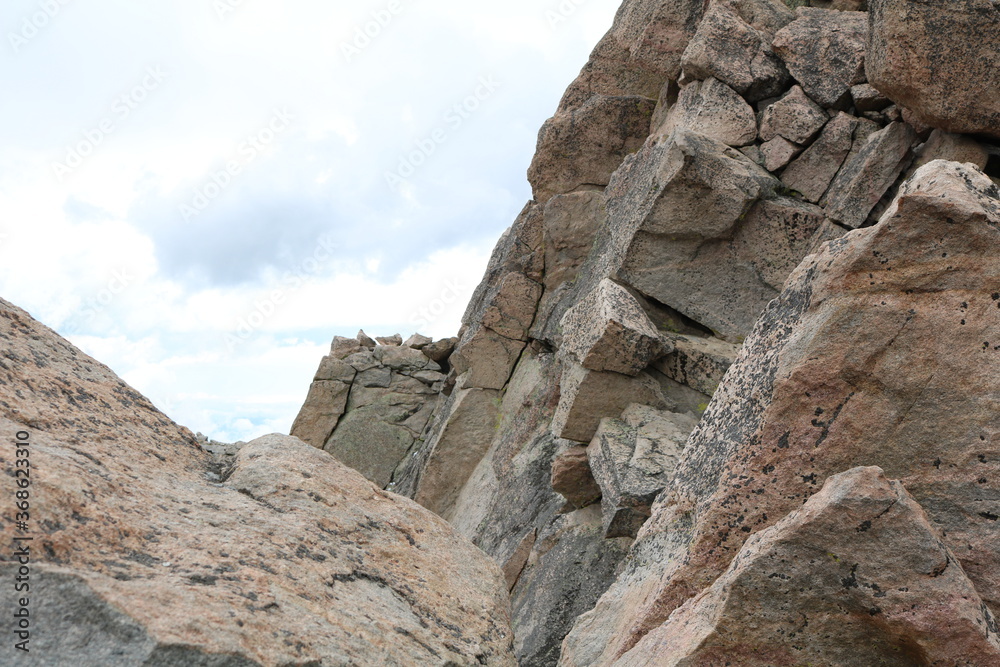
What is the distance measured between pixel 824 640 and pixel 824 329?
3308mm

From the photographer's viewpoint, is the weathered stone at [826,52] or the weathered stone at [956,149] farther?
the weathered stone at [826,52]

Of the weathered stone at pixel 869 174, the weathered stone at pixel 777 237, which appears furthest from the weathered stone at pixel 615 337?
the weathered stone at pixel 869 174

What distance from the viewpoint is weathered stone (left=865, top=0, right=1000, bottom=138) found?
13.9 metres

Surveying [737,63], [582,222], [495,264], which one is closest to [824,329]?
[737,63]

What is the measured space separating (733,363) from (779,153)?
1284 cm

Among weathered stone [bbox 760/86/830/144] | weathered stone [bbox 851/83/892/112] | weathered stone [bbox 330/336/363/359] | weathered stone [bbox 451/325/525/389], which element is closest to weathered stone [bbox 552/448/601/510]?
weathered stone [bbox 760/86/830/144]

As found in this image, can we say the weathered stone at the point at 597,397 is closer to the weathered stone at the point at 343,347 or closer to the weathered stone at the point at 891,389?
the weathered stone at the point at 891,389

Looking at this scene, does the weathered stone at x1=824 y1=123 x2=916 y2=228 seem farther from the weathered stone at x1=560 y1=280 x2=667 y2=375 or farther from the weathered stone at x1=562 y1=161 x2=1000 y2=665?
A: the weathered stone at x1=562 y1=161 x2=1000 y2=665

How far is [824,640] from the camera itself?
20.9 ft

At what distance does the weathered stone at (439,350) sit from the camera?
1729 inches

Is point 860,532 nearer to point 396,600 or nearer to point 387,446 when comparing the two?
point 396,600

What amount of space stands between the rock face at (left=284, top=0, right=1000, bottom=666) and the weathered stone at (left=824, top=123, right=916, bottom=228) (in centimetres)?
6

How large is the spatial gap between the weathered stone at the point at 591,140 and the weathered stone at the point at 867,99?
30.2ft

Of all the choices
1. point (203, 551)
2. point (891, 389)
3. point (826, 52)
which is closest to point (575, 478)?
point (891, 389)
